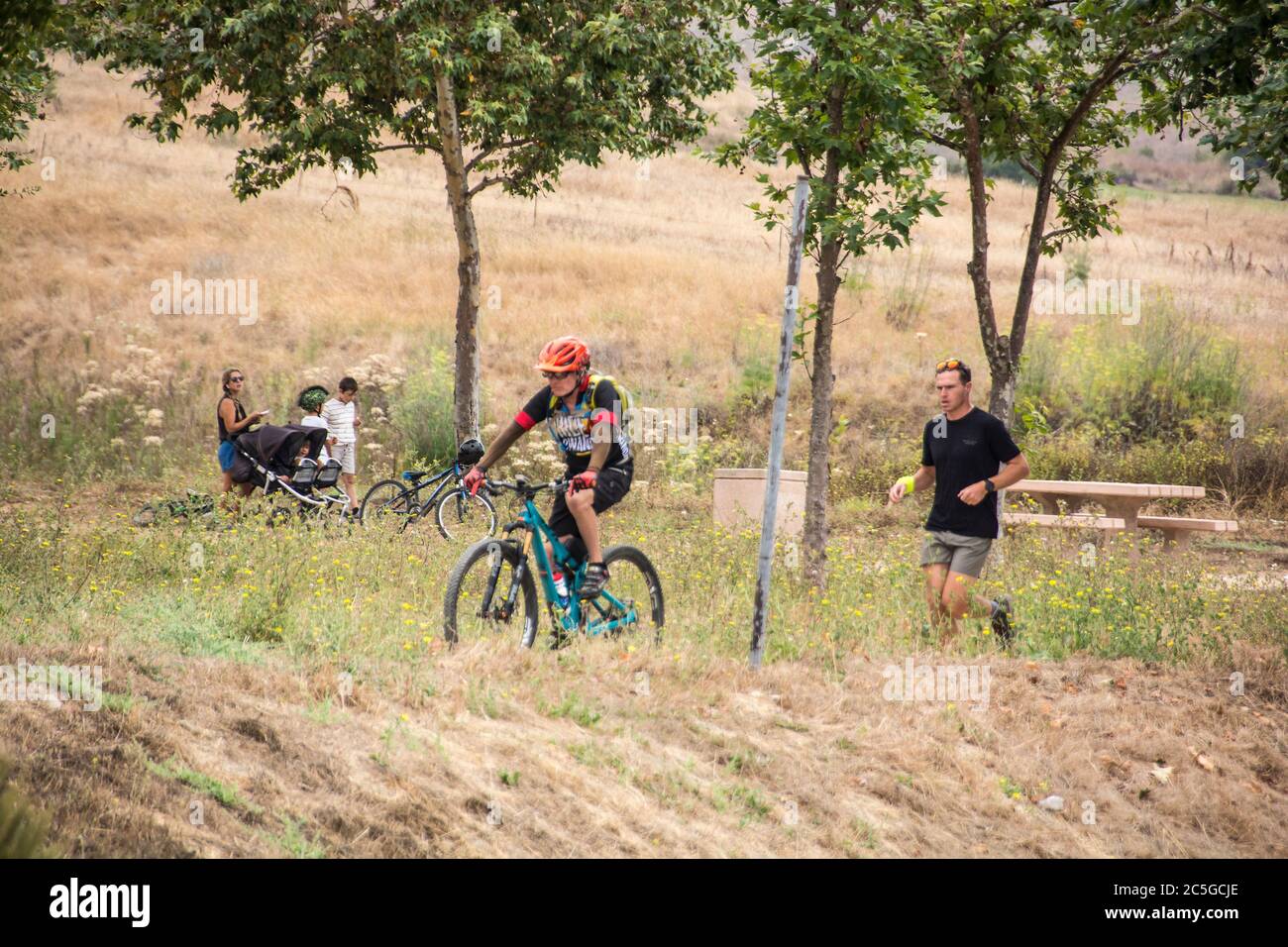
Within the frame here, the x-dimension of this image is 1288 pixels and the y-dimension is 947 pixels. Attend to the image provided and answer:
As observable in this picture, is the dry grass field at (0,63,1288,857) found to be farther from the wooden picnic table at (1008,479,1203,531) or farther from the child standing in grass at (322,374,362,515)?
the child standing in grass at (322,374,362,515)

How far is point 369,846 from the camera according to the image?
15.5ft

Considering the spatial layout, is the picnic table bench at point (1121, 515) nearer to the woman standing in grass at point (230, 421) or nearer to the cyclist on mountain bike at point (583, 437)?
the cyclist on mountain bike at point (583, 437)

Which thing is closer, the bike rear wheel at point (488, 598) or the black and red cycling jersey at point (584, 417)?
the bike rear wheel at point (488, 598)

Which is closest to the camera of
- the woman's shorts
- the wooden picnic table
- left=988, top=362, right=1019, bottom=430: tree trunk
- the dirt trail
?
the dirt trail

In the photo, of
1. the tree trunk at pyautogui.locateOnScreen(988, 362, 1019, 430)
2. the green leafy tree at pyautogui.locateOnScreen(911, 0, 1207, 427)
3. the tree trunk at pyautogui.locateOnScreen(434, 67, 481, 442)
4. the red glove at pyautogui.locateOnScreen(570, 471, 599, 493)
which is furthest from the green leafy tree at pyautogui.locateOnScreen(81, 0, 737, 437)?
the red glove at pyautogui.locateOnScreen(570, 471, 599, 493)

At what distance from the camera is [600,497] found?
785 centimetres

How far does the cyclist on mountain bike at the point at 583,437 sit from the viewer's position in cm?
760

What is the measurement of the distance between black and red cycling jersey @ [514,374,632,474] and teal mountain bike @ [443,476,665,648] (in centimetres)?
26

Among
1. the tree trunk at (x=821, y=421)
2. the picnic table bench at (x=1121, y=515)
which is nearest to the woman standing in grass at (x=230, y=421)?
the tree trunk at (x=821, y=421)

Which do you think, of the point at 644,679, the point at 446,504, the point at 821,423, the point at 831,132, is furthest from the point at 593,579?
the point at 446,504

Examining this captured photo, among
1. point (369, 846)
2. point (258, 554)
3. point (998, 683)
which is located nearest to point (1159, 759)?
point (998, 683)

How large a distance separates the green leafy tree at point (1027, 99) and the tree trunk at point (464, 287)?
645 cm

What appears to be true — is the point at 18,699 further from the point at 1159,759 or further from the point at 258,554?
the point at 1159,759

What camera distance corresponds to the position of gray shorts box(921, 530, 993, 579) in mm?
8383
